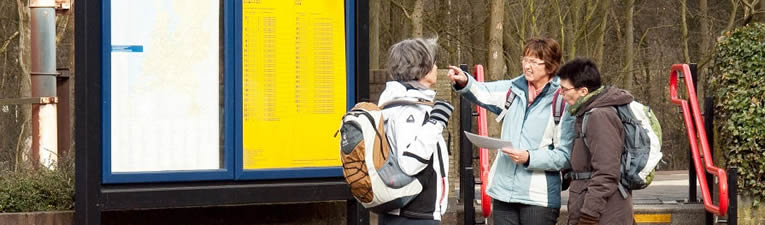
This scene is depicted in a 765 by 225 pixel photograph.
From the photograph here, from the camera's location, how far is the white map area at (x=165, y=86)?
7.75 m

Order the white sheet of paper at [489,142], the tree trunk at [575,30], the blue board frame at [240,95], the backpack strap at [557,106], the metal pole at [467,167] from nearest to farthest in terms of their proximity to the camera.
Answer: the white sheet of paper at [489,142] < the backpack strap at [557,106] < the blue board frame at [240,95] < the metal pole at [467,167] < the tree trunk at [575,30]

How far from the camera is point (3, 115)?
31.0m

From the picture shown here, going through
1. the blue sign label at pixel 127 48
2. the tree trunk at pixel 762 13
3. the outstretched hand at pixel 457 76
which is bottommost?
the outstretched hand at pixel 457 76

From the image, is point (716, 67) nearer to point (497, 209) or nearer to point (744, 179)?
point (744, 179)

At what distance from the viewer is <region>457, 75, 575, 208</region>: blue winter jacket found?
20.2ft

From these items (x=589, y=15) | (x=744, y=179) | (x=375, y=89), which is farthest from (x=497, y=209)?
(x=589, y=15)

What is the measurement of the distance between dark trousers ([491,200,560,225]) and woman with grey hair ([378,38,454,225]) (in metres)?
0.79

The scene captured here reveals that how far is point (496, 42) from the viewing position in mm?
24141

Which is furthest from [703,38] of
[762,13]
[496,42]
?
[496,42]

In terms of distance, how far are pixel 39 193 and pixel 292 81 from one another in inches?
71.1

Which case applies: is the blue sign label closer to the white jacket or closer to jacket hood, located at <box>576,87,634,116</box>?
the white jacket

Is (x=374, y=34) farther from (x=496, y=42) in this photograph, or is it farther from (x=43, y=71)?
(x=43, y=71)

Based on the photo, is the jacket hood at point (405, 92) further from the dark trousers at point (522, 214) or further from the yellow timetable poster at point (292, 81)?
the yellow timetable poster at point (292, 81)

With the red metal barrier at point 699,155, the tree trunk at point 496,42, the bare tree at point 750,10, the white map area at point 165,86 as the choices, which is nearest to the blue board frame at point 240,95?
the white map area at point 165,86
